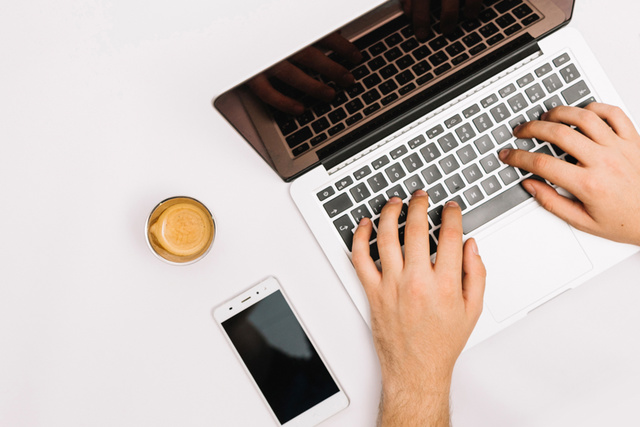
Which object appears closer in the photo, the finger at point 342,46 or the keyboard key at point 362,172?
the finger at point 342,46

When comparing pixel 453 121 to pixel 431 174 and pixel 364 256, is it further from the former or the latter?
pixel 364 256

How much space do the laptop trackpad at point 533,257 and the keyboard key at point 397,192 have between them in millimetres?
144

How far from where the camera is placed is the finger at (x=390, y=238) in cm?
69

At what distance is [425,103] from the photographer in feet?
2.35

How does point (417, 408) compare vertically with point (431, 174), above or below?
below

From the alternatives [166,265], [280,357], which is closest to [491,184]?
[280,357]

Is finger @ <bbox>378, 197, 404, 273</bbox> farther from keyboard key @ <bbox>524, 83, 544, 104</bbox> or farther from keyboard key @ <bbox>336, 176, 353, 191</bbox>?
keyboard key @ <bbox>524, 83, 544, 104</bbox>

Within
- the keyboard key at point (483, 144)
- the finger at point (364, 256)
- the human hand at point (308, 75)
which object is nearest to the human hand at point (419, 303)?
the finger at point (364, 256)

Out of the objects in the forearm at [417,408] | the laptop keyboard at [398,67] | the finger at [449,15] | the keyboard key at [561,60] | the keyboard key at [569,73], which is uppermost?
the finger at [449,15]

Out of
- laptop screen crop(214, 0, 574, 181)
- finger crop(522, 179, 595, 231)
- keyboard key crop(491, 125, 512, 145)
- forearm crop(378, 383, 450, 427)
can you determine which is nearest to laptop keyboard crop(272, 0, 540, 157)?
laptop screen crop(214, 0, 574, 181)

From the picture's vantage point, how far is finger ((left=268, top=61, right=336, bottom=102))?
0.58 metres

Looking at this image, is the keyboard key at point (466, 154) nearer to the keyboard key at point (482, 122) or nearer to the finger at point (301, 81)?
the keyboard key at point (482, 122)

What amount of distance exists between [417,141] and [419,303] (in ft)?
0.85

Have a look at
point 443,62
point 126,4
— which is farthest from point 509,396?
point 126,4
